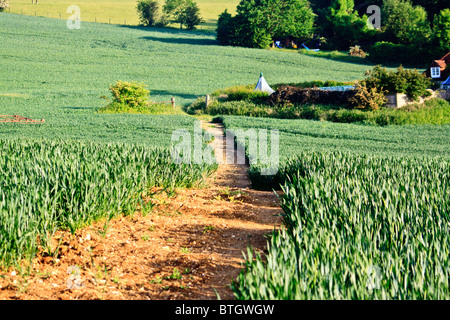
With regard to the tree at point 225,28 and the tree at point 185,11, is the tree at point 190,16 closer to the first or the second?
the tree at point 185,11

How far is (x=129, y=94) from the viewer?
28.9 m

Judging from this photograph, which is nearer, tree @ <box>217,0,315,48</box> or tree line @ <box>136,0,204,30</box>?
tree @ <box>217,0,315,48</box>

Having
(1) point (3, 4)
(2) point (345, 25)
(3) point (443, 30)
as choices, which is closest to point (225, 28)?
(2) point (345, 25)

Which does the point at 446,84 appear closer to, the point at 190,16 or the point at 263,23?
the point at 263,23

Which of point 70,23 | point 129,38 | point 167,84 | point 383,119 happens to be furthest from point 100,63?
point 383,119

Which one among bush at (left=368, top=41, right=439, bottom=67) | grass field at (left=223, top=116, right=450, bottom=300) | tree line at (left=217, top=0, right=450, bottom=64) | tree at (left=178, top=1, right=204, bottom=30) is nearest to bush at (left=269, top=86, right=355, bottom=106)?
grass field at (left=223, top=116, right=450, bottom=300)

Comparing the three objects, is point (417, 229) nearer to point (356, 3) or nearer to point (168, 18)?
point (356, 3)

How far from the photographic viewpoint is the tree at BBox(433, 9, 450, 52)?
5291 centimetres

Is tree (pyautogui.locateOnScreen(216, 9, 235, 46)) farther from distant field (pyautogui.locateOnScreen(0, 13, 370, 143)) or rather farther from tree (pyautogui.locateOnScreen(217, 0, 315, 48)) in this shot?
distant field (pyautogui.locateOnScreen(0, 13, 370, 143))

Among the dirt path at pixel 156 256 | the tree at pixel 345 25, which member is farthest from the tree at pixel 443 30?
the dirt path at pixel 156 256

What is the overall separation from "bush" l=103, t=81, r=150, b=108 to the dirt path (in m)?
21.1

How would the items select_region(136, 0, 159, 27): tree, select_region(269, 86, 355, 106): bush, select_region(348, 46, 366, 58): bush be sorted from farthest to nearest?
1. select_region(136, 0, 159, 27): tree
2. select_region(348, 46, 366, 58): bush
3. select_region(269, 86, 355, 106): bush

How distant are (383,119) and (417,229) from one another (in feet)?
70.0
